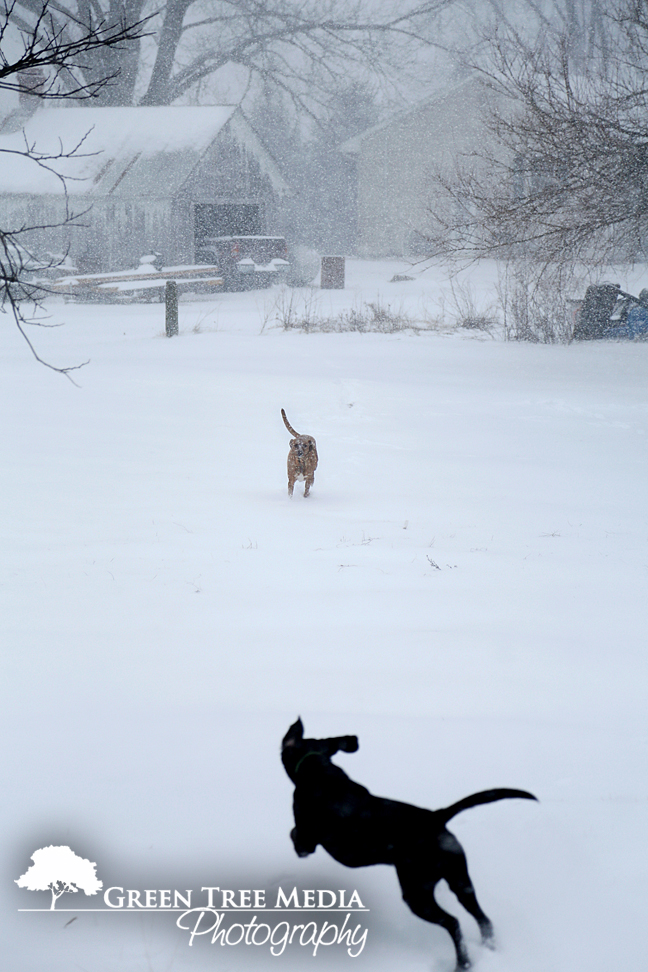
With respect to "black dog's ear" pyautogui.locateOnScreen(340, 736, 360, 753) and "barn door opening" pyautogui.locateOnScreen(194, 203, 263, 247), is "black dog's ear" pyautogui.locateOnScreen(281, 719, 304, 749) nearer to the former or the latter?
"black dog's ear" pyautogui.locateOnScreen(340, 736, 360, 753)

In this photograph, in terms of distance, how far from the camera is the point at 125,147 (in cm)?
2636

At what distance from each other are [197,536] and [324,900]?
13.3 ft

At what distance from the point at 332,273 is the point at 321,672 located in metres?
24.9

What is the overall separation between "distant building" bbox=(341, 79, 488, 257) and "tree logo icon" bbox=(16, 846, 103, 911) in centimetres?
3603

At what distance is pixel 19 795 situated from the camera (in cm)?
267

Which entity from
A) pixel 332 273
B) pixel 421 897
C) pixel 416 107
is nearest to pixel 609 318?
pixel 332 273

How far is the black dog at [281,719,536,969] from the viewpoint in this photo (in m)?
1.84

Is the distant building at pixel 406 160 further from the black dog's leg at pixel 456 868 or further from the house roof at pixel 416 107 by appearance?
the black dog's leg at pixel 456 868

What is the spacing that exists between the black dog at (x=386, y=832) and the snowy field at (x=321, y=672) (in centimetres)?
25

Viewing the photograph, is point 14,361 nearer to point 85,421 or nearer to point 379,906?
point 85,421

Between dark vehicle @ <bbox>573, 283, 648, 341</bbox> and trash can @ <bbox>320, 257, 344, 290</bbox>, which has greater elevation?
trash can @ <bbox>320, 257, 344, 290</bbox>

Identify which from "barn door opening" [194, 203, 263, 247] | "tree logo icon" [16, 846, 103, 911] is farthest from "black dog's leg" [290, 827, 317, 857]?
"barn door opening" [194, 203, 263, 247]

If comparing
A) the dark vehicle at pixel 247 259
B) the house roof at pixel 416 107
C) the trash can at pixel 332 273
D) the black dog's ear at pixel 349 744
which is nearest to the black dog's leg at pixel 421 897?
the black dog's ear at pixel 349 744

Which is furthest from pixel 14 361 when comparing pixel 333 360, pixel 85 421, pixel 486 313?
pixel 486 313
